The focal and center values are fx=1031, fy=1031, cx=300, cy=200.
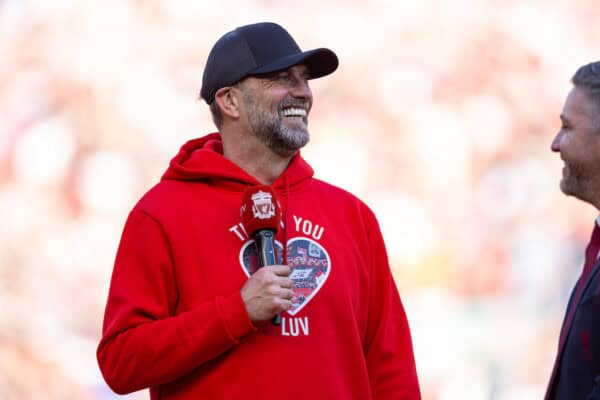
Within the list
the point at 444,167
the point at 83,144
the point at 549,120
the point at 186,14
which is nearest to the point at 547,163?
the point at 549,120

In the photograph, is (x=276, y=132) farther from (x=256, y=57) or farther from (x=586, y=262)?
(x=586, y=262)

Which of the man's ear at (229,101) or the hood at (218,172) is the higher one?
the man's ear at (229,101)

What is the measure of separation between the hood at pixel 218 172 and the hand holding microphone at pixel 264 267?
6.6 inches

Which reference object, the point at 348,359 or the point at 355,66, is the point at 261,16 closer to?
the point at 355,66

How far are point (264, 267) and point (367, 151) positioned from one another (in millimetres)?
1646

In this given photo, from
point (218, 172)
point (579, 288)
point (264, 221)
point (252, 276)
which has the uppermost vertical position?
point (218, 172)

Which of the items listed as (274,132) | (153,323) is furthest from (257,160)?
(153,323)

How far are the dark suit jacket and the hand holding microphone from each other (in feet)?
1.78

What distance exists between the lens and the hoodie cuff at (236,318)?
206cm

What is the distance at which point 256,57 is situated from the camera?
233 centimetres

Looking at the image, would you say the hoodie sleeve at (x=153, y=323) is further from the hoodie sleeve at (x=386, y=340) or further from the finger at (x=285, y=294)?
the hoodie sleeve at (x=386, y=340)

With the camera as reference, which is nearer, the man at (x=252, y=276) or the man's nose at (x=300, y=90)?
the man at (x=252, y=276)

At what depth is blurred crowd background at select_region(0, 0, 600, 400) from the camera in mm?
3377

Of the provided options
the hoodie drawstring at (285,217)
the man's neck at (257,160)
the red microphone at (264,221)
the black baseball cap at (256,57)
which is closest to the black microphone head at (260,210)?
the red microphone at (264,221)
